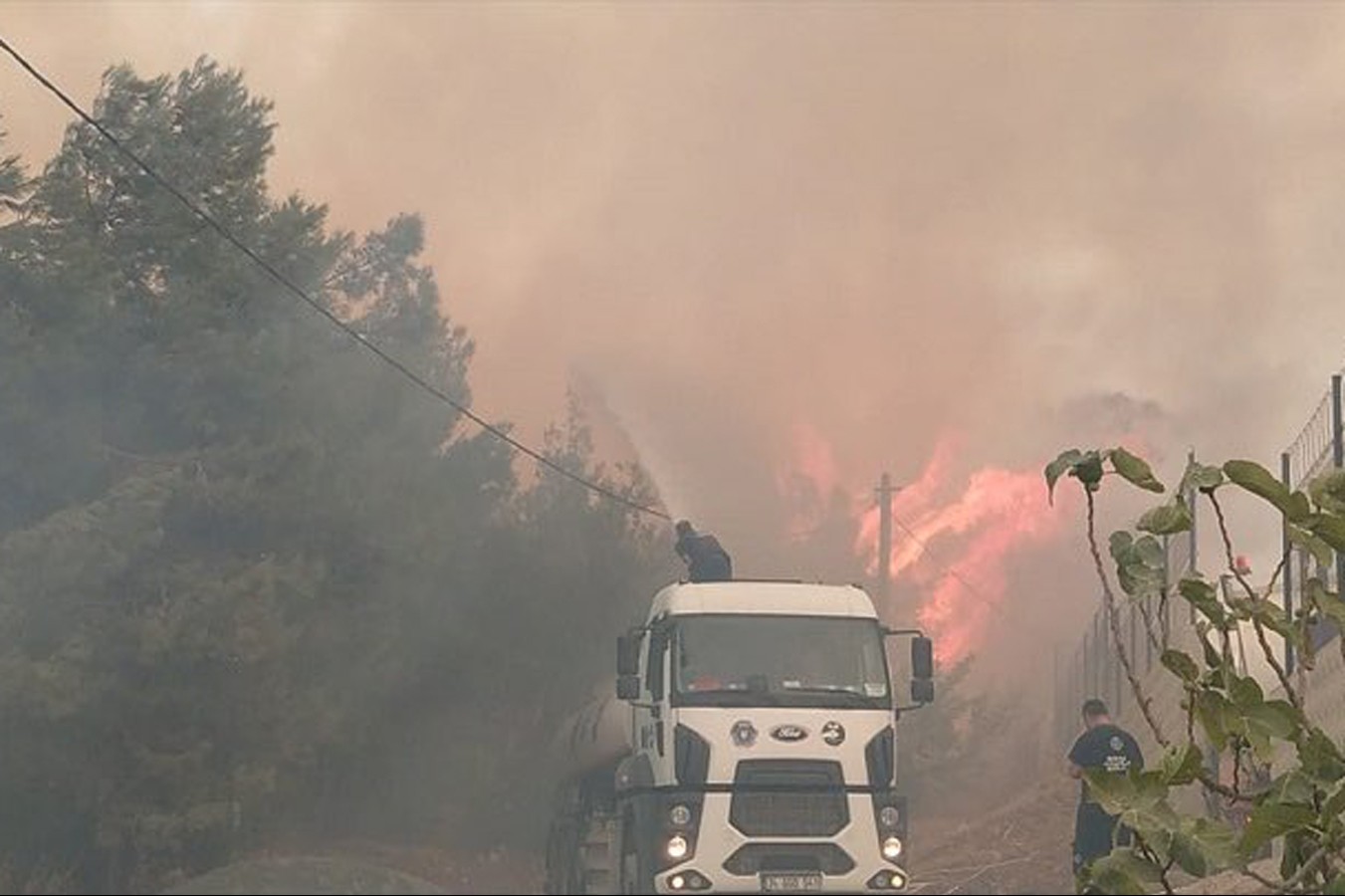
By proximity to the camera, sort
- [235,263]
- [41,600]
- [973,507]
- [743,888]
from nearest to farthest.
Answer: [743,888]
[41,600]
[235,263]
[973,507]

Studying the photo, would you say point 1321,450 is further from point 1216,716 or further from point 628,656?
point 1216,716

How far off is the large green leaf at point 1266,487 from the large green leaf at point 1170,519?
0.08m

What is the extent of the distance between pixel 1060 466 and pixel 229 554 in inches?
860

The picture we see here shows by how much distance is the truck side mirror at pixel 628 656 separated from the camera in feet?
47.8

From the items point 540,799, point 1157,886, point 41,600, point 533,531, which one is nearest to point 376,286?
point 533,531

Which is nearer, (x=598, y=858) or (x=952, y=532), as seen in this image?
(x=598, y=858)

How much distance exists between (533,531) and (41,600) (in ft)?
32.7

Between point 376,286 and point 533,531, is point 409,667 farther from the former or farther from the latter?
point 376,286

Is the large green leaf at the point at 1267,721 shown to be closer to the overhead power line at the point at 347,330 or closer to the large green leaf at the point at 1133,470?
the large green leaf at the point at 1133,470

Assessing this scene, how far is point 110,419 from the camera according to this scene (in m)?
23.7

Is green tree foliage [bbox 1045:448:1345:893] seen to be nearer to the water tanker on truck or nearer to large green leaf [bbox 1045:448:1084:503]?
large green leaf [bbox 1045:448:1084:503]

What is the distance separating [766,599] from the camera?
14367 millimetres

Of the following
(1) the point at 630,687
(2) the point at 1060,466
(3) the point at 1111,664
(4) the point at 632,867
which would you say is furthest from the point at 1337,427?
(3) the point at 1111,664

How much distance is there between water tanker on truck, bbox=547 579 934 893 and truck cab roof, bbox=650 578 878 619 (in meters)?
0.01
